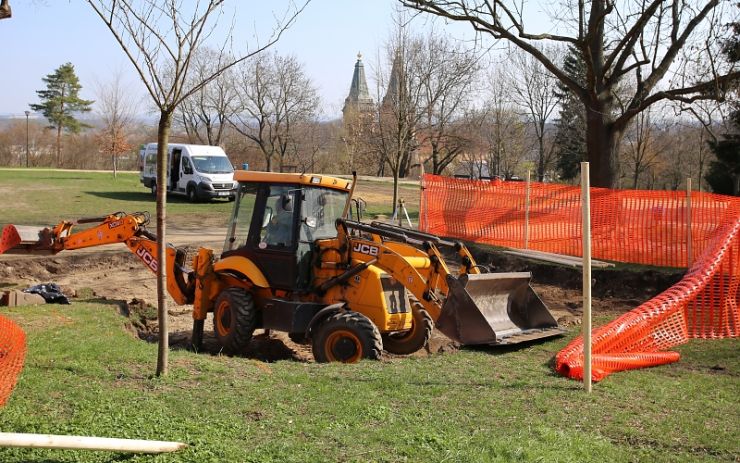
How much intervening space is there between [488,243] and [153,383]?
15185 mm

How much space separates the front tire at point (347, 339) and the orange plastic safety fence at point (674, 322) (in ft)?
7.42

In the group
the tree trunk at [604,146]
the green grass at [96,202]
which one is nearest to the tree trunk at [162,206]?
the tree trunk at [604,146]

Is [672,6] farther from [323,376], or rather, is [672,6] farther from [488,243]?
[323,376]

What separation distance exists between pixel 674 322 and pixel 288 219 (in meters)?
5.54

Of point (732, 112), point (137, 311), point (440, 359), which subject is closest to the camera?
point (440, 359)

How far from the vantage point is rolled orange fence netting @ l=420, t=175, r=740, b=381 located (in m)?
9.34

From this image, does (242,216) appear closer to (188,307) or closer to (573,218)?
(188,307)

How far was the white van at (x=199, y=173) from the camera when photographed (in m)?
33.6

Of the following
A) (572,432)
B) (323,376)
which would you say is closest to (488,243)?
(323,376)

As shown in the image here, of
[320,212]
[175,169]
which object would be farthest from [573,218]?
[175,169]

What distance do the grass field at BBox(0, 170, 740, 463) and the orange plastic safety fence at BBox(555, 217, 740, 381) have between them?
252 millimetres

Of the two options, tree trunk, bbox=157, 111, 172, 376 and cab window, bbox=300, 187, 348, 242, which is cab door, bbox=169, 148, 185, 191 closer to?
cab window, bbox=300, 187, 348, 242

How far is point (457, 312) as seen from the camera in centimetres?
937

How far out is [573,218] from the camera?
62.8 feet
